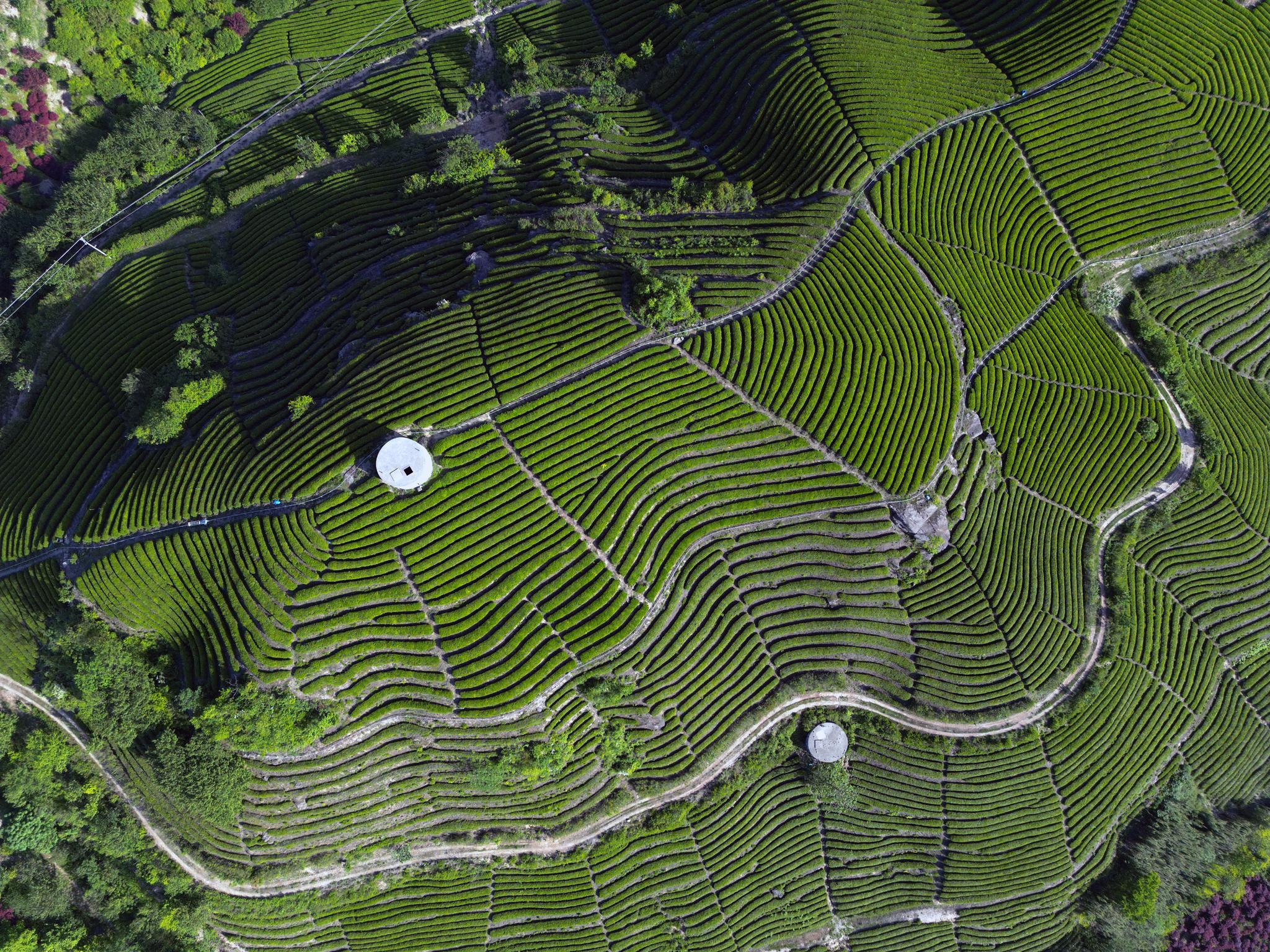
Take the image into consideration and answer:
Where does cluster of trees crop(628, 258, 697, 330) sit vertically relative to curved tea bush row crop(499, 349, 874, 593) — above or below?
above

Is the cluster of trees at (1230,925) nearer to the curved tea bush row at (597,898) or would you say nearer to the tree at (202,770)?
the curved tea bush row at (597,898)

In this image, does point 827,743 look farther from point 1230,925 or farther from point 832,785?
point 1230,925

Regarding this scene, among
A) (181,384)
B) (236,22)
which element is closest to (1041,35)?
(236,22)

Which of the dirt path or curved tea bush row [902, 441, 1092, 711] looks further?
curved tea bush row [902, 441, 1092, 711]

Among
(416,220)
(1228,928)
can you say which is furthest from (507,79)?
(1228,928)

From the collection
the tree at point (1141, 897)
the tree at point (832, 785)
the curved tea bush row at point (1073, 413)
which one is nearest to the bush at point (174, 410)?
the tree at point (832, 785)

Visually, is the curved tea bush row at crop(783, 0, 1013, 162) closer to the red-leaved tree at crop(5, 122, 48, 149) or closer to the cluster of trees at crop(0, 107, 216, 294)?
the cluster of trees at crop(0, 107, 216, 294)

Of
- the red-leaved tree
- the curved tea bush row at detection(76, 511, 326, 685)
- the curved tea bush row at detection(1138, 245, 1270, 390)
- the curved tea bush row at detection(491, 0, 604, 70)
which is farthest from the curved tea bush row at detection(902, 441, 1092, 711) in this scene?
the red-leaved tree
